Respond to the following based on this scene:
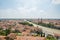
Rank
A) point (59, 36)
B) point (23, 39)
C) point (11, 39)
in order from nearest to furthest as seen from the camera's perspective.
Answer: point (11, 39), point (23, 39), point (59, 36)

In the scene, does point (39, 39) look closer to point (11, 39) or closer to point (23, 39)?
point (23, 39)

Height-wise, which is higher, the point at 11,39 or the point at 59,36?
the point at 11,39

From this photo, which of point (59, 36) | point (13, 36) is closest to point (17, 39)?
point (13, 36)

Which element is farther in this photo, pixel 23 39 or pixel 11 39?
pixel 23 39

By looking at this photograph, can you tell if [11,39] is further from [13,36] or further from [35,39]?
[35,39]

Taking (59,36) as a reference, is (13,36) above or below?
above

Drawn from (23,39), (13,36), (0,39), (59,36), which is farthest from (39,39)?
(59,36)

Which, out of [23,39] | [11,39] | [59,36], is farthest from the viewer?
[59,36]

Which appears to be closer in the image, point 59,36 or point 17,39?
point 17,39
